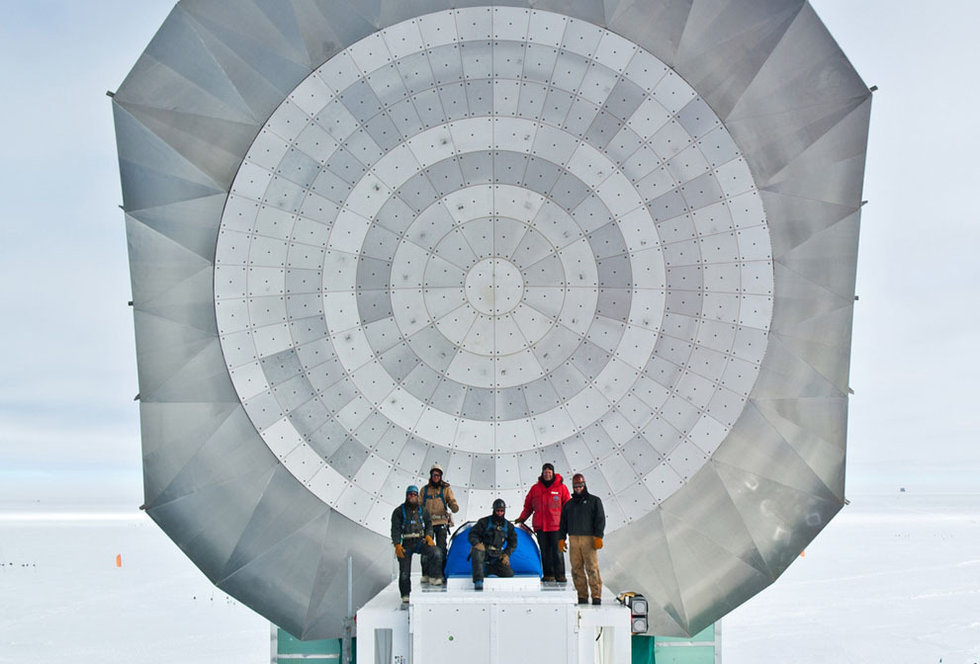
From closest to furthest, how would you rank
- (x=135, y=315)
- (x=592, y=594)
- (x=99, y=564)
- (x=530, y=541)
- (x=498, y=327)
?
(x=592, y=594), (x=530, y=541), (x=135, y=315), (x=498, y=327), (x=99, y=564)

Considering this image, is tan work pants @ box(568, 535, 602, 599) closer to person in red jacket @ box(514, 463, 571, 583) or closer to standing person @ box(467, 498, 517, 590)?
person in red jacket @ box(514, 463, 571, 583)

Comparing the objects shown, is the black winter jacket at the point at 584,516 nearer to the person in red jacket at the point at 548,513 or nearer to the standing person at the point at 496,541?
the person in red jacket at the point at 548,513

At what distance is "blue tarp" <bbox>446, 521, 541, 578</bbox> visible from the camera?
11.9 metres

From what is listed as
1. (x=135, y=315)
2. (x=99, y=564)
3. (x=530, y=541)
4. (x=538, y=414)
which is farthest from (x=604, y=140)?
(x=99, y=564)

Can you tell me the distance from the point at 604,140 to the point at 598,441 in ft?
16.4

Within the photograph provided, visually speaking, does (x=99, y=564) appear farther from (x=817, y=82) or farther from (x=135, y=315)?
(x=817, y=82)

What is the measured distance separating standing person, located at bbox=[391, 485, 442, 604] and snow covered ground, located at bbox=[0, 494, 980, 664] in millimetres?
14176

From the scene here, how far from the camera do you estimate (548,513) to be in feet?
40.1

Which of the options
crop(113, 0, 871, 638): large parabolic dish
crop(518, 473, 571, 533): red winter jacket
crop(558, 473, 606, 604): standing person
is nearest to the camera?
crop(558, 473, 606, 604): standing person

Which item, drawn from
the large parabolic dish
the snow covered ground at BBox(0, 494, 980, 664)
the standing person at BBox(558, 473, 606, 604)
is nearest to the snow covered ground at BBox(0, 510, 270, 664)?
the snow covered ground at BBox(0, 494, 980, 664)

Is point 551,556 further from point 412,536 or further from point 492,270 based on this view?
point 492,270

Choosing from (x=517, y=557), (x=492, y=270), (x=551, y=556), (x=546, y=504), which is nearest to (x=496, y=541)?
(x=517, y=557)

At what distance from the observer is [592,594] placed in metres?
11.0

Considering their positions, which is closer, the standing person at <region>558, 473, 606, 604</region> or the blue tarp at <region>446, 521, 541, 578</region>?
the standing person at <region>558, 473, 606, 604</region>
